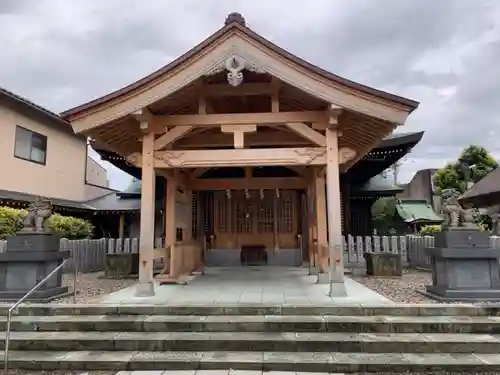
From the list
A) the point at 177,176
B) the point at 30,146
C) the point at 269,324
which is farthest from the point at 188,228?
the point at 30,146

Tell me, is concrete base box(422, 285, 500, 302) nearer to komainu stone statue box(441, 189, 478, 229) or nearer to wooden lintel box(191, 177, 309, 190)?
komainu stone statue box(441, 189, 478, 229)

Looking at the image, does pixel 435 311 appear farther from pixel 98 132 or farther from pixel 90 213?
pixel 90 213

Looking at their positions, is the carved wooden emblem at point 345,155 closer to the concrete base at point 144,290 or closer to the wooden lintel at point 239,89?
the wooden lintel at point 239,89

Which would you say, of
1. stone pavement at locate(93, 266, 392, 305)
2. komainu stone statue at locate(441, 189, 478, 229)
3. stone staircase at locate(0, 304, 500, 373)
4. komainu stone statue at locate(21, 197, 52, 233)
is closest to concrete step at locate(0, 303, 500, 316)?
stone staircase at locate(0, 304, 500, 373)

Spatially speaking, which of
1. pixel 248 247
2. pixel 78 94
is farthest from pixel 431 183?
pixel 78 94

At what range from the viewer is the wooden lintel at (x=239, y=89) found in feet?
22.6

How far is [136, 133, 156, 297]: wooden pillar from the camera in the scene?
6.21 m

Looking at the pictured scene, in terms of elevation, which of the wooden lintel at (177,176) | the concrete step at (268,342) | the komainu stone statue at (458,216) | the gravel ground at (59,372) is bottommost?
the gravel ground at (59,372)

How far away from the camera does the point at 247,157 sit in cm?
637

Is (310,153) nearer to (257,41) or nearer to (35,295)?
(257,41)

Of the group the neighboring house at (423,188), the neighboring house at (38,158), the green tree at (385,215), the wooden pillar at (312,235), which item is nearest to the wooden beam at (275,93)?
the wooden pillar at (312,235)

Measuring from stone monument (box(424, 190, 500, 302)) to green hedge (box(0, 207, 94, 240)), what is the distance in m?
9.11

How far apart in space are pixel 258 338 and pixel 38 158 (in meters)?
14.2

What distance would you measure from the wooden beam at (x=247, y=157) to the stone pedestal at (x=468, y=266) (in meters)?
2.41
